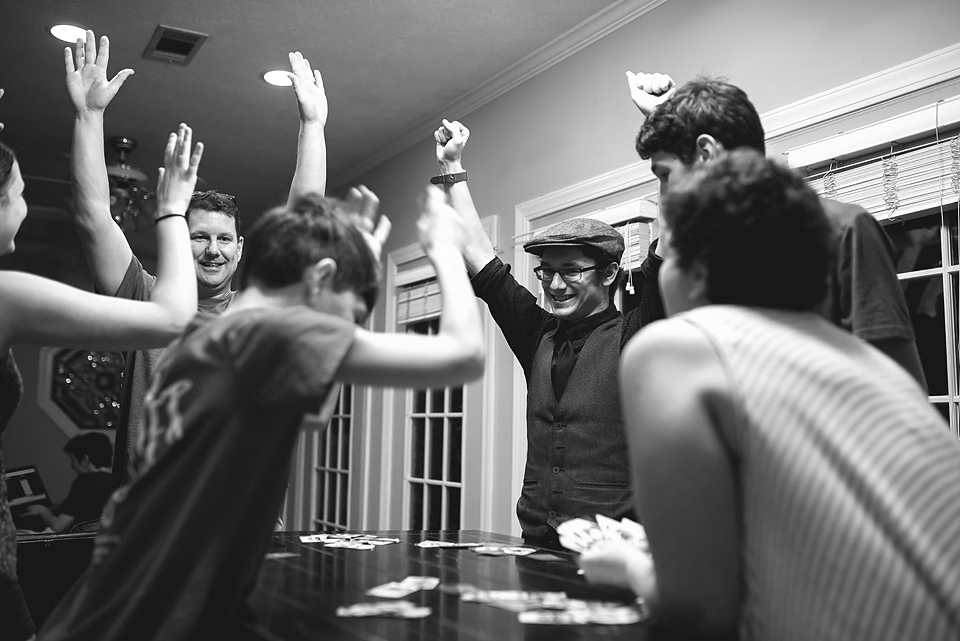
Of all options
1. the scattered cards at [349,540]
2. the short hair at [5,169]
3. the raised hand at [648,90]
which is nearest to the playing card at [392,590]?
the scattered cards at [349,540]

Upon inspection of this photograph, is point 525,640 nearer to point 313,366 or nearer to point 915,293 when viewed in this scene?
point 313,366

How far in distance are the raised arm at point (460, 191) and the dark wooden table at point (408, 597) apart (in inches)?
40.5

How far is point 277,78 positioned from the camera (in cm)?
471

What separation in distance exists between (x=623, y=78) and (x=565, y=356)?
6.28 feet

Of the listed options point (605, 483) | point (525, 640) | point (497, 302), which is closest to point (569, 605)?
point (525, 640)

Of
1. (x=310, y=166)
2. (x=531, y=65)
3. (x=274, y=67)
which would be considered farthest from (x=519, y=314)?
(x=274, y=67)

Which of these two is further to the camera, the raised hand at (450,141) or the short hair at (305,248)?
the raised hand at (450,141)

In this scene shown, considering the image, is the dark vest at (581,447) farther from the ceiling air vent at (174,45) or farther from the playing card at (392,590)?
the ceiling air vent at (174,45)

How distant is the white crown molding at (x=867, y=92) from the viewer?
255 cm

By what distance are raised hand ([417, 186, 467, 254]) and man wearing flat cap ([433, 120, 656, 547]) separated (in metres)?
1.11

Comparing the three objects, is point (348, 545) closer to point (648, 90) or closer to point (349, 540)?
point (349, 540)

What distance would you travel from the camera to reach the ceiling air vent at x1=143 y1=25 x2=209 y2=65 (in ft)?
13.8

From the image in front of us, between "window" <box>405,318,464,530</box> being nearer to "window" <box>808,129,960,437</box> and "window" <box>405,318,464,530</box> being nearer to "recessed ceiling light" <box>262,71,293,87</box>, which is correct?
"recessed ceiling light" <box>262,71,293,87</box>

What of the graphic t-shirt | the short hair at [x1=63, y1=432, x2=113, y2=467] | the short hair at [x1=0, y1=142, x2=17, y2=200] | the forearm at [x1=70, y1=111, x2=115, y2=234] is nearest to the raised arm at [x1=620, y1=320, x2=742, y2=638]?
the graphic t-shirt
